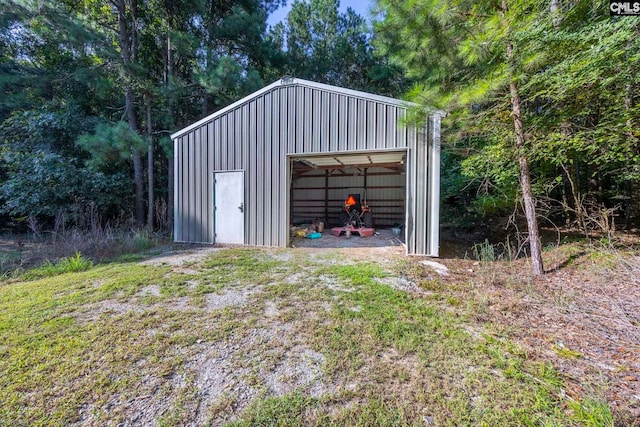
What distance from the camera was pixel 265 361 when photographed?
207 centimetres

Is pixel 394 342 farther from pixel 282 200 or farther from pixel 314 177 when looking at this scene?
pixel 314 177

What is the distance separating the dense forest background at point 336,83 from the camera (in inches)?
148

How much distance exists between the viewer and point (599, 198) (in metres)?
6.37

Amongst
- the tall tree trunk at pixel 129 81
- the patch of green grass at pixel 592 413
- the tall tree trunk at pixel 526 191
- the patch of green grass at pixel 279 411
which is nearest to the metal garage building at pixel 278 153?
the tall tree trunk at pixel 526 191

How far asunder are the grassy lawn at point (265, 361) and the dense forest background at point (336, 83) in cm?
315

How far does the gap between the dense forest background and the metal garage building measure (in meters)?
0.80

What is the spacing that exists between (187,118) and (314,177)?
5774 mm

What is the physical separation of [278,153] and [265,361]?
16.3 ft

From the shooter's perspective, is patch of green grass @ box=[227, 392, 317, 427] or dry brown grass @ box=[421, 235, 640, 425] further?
dry brown grass @ box=[421, 235, 640, 425]

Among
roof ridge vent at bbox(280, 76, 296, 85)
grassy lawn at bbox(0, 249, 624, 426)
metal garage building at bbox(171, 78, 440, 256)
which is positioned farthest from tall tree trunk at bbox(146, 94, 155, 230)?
grassy lawn at bbox(0, 249, 624, 426)

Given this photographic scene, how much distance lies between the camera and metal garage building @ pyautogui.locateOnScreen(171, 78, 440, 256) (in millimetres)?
5406

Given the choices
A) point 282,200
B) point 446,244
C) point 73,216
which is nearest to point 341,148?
point 282,200

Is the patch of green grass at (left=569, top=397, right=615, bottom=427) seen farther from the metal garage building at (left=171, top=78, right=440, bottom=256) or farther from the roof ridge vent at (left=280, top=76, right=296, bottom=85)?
the roof ridge vent at (left=280, top=76, right=296, bottom=85)

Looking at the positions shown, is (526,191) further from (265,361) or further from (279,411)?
(279,411)
